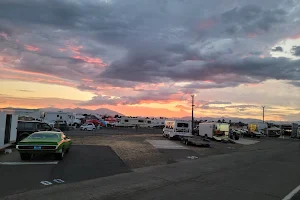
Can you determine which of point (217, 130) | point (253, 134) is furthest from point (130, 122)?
point (217, 130)

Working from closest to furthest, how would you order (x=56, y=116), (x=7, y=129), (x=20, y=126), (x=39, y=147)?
(x=39, y=147) < (x=7, y=129) < (x=20, y=126) < (x=56, y=116)

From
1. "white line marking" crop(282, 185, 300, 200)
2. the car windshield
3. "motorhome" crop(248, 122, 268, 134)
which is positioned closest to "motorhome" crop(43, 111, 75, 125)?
"motorhome" crop(248, 122, 268, 134)

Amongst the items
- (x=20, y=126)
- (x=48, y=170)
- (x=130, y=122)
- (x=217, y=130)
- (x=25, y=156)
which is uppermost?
(x=130, y=122)

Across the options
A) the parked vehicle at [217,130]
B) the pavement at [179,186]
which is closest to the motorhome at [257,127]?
the parked vehicle at [217,130]

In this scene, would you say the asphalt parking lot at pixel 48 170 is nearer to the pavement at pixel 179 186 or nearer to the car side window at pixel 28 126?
the pavement at pixel 179 186

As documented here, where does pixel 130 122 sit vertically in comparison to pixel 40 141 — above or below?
above

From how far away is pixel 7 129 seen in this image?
1723 cm

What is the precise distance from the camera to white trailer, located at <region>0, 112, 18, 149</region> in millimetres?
15796

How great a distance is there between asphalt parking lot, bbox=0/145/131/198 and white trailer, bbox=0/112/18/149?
79.0 inches

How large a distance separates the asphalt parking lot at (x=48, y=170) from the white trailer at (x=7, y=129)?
2007 mm

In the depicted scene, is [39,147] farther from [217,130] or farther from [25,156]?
[217,130]

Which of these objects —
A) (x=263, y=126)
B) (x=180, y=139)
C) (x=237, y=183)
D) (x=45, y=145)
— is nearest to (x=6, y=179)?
(x=45, y=145)

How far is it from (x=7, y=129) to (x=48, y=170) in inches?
322

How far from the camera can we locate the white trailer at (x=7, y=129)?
15.8 meters
